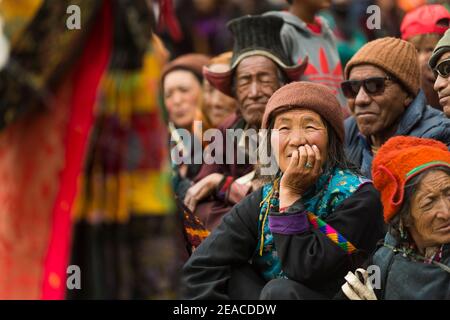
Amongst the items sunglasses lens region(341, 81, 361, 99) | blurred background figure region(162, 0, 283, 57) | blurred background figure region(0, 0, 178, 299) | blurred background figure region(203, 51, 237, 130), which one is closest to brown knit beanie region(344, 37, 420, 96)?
sunglasses lens region(341, 81, 361, 99)

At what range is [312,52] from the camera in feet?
24.0

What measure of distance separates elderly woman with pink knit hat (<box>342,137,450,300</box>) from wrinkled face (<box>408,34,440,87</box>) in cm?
168

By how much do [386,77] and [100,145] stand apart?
7.39 ft

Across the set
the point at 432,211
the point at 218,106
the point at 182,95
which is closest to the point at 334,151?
the point at 432,211

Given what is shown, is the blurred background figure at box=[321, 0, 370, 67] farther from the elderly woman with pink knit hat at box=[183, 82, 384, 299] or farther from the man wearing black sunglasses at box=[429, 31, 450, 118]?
the elderly woman with pink knit hat at box=[183, 82, 384, 299]

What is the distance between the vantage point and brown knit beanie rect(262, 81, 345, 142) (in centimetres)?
542

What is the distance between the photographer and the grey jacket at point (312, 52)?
7.19m

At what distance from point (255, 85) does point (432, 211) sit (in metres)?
1.96

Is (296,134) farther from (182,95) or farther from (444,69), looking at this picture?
(182,95)

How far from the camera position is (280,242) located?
16.5ft

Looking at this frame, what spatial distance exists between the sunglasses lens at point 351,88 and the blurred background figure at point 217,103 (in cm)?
145

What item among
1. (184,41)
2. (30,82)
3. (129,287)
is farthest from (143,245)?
(184,41)

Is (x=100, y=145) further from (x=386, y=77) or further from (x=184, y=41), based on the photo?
(x=184, y=41)
